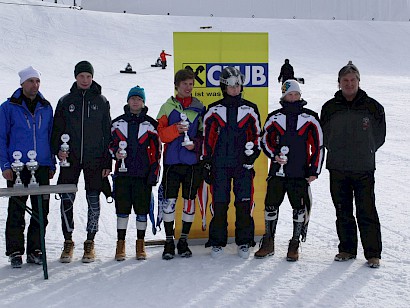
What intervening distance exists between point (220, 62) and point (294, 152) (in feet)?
4.10

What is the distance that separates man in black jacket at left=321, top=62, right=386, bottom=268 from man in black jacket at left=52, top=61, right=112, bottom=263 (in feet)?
6.93

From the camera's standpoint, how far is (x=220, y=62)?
17.8 ft

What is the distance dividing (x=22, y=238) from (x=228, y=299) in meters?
2.05

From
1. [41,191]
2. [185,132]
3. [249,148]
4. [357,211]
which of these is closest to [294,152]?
[249,148]

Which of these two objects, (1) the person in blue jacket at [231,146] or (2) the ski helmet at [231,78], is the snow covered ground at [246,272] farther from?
(2) the ski helmet at [231,78]

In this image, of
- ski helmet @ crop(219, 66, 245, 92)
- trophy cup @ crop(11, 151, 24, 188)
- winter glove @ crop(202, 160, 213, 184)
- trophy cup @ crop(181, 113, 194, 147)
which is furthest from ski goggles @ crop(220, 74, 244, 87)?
trophy cup @ crop(11, 151, 24, 188)

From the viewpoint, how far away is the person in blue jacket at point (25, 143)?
15.4ft

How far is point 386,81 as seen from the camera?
25.2 meters

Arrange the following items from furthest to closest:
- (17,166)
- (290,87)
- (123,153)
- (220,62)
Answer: (220,62) < (290,87) < (123,153) < (17,166)

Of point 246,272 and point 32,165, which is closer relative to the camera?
point 32,165

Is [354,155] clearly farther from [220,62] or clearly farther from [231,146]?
[220,62]

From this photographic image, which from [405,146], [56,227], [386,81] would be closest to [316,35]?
[386,81]

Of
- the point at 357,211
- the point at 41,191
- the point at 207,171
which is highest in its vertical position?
the point at 207,171

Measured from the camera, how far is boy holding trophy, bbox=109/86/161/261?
4895 millimetres
